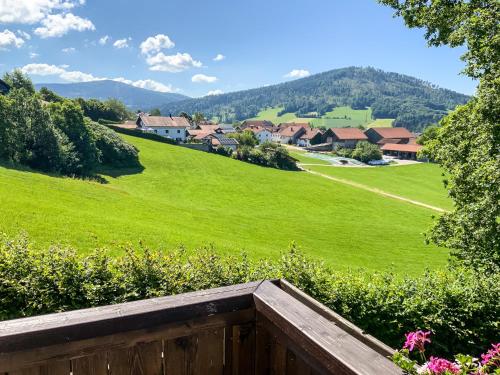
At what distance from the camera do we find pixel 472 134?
15.6 metres

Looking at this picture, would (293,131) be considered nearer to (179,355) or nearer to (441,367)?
(179,355)

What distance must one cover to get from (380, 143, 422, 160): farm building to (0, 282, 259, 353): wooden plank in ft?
404

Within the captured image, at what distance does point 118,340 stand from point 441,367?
1.86 m

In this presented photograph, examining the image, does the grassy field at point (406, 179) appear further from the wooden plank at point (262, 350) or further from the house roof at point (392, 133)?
the wooden plank at point (262, 350)

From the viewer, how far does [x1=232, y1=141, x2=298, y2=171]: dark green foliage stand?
7662 cm

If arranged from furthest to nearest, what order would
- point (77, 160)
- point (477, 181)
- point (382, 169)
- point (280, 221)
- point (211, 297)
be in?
point (382, 169)
point (77, 160)
point (280, 221)
point (477, 181)
point (211, 297)

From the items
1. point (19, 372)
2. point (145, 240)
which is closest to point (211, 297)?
point (19, 372)

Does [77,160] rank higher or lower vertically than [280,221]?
higher

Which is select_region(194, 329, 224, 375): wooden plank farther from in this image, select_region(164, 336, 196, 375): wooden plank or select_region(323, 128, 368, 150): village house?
select_region(323, 128, 368, 150): village house

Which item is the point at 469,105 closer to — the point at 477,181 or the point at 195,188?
the point at 477,181

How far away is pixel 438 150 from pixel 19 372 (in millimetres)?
19526

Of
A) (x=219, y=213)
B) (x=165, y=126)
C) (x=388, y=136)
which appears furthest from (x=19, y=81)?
(x=388, y=136)

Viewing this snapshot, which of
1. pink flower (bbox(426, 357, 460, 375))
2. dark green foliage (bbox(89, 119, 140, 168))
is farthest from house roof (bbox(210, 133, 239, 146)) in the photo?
pink flower (bbox(426, 357, 460, 375))

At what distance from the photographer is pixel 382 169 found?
89.2 m
